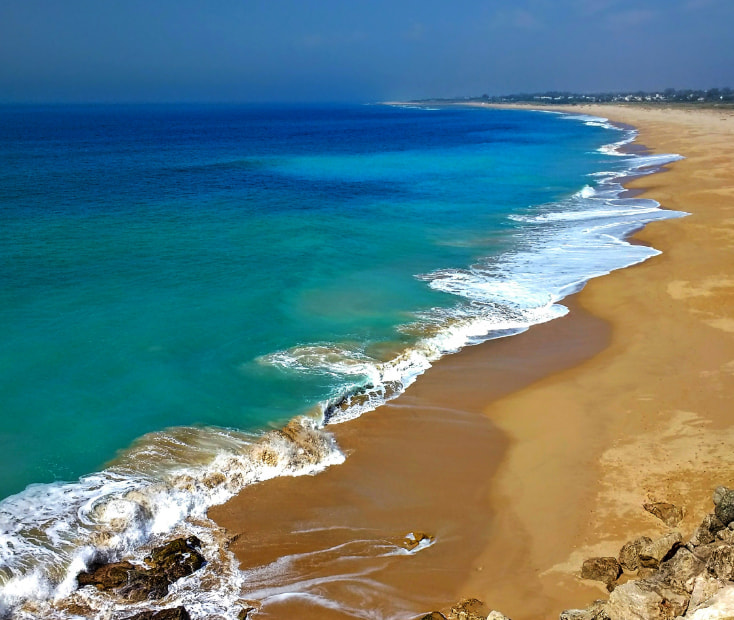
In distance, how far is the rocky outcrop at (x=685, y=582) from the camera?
7176 millimetres

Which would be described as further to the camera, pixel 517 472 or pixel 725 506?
pixel 517 472

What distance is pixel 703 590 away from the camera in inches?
292

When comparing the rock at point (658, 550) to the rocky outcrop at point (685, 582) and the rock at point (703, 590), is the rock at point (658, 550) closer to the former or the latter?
the rocky outcrop at point (685, 582)

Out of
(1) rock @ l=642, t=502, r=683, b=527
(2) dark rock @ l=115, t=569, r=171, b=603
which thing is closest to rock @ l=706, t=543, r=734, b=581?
(1) rock @ l=642, t=502, r=683, b=527

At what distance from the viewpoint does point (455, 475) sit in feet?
41.3

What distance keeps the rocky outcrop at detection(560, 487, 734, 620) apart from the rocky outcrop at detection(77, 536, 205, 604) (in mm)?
5971

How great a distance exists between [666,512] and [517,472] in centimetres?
297

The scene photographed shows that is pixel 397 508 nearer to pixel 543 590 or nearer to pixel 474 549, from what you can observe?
pixel 474 549

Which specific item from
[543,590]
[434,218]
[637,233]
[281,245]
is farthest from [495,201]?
[543,590]

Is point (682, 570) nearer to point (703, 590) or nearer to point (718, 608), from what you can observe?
point (703, 590)

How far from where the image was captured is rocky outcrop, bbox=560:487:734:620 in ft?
23.5

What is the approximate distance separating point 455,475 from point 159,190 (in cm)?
3501

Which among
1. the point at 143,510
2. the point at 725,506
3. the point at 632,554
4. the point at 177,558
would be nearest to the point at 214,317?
the point at 143,510

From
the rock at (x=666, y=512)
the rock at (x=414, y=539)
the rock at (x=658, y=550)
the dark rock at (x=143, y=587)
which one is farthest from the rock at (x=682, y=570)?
the dark rock at (x=143, y=587)
